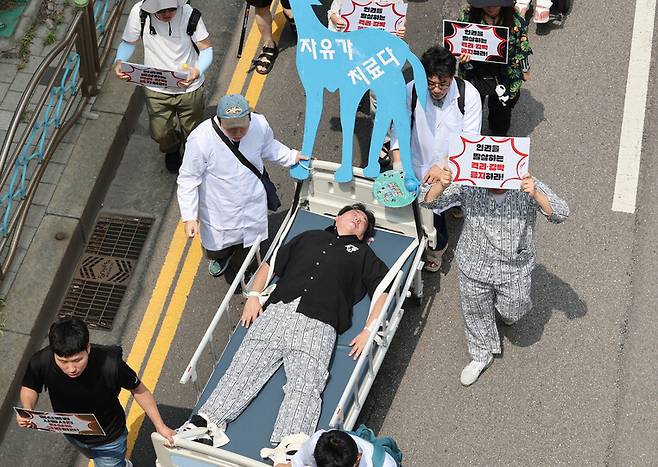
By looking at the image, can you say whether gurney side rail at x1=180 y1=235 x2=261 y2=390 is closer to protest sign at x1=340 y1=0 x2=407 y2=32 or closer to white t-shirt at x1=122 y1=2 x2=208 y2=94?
white t-shirt at x1=122 y1=2 x2=208 y2=94

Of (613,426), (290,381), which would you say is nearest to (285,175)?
(290,381)

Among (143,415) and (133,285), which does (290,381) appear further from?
(133,285)

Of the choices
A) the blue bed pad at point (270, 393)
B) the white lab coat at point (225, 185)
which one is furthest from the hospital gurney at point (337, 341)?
the white lab coat at point (225, 185)

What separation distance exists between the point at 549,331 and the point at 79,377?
156 inches

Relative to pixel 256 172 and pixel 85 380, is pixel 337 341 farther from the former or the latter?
pixel 85 380

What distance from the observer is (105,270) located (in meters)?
9.72

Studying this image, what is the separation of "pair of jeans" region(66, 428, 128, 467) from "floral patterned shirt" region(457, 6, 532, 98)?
433 cm

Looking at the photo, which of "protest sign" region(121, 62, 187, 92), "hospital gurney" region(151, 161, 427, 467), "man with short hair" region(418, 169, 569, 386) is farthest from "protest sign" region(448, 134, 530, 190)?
"protest sign" region(121, 62, 187, 92)

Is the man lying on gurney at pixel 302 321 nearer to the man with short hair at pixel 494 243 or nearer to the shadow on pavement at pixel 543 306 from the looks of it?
the man with short hair at pixel 494 243

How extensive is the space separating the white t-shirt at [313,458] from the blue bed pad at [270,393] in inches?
33.0

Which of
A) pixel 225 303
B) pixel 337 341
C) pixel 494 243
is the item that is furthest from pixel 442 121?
pixel 225 303

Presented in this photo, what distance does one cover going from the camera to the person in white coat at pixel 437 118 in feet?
27.7

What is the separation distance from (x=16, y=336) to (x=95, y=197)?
1629mm

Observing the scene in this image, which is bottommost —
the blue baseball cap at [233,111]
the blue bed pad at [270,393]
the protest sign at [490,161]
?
the blue bed pad at [270,393]
